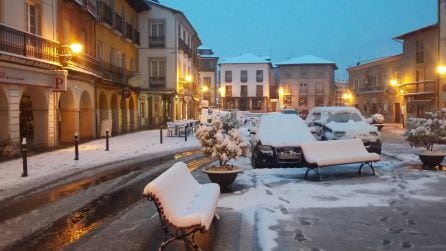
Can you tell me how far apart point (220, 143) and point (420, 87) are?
3988 centimetres

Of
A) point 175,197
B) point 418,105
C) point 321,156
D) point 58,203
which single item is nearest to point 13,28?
point 58,203

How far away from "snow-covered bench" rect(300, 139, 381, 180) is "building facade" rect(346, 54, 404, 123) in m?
42.3

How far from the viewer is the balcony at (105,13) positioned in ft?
94.7

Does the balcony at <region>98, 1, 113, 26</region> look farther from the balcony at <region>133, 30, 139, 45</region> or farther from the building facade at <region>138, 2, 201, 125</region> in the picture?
the building facade at <region>138, 2, 201, 125</region>

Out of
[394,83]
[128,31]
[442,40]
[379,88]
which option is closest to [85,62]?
[128,31]

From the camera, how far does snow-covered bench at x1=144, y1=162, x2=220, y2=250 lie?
567cm

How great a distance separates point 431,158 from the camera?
13227 mm

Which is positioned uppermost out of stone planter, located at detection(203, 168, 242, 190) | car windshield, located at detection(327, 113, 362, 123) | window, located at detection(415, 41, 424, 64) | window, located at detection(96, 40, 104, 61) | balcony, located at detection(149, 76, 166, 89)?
window, located at detection(415, 41, 424, 64)

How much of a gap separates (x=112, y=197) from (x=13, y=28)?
9952 mm

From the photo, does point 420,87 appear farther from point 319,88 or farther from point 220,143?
point 319,88

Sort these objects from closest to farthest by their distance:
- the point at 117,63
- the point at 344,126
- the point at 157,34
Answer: the point at 344,126, the point at 117,63, the point at 157,34

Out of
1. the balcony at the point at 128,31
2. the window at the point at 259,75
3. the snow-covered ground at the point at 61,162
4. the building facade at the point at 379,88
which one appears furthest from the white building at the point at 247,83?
the snow-covered ground at the point at 61,162

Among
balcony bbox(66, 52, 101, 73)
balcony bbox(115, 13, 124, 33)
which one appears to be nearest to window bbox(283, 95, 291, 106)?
balcony bbox(115, 13, 124, 33)

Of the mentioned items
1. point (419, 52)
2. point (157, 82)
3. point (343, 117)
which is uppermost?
point (419, 52)
